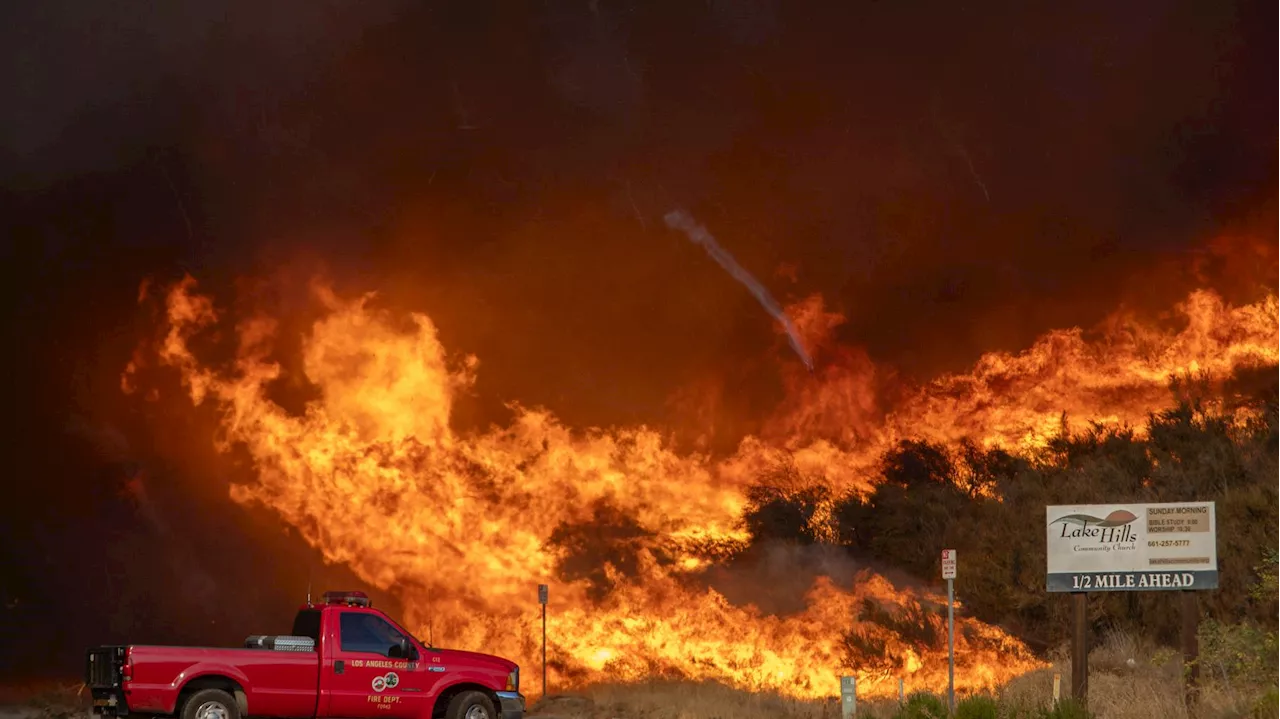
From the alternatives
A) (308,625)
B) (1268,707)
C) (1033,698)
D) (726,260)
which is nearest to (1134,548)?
(1033,698)

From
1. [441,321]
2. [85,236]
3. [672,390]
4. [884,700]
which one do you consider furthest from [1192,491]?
[85,236]

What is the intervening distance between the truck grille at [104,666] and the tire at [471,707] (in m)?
5.43

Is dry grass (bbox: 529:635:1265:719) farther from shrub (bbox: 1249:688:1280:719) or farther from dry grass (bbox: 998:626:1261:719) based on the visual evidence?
shrub (bbox: 1249:688:1280:719)

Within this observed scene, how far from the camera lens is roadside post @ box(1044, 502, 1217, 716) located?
24719mm

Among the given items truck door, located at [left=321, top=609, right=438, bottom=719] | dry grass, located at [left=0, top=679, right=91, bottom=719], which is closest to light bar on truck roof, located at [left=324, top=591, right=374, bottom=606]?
truck door, located at [left=321, top=609, right=438, bottom=719]

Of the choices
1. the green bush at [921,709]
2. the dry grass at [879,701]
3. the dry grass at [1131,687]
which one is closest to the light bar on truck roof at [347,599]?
the green bush at [921,709]

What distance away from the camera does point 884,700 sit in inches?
1275

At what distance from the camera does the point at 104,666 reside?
20750mm

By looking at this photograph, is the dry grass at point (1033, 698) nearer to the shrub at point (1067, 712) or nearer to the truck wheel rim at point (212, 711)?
the shrub at point (1067, 712)

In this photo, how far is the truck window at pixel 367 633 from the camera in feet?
73.4

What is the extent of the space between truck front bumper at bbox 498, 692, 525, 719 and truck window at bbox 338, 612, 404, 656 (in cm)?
218

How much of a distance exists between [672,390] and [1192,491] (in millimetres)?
17599

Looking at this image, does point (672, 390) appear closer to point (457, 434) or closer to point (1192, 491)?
point (457, 434)

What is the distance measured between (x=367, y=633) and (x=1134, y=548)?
13.8 meters
